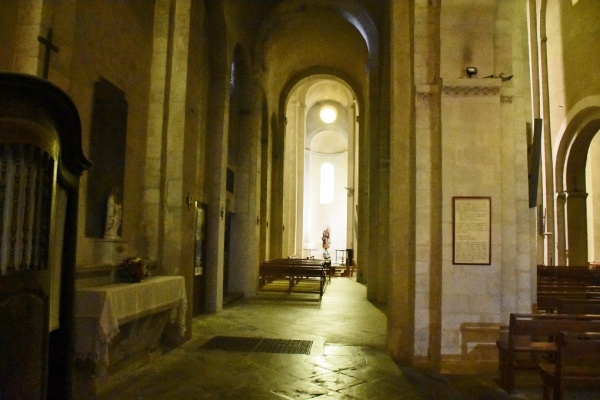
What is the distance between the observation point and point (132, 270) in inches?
240

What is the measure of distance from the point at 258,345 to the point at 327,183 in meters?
27.7

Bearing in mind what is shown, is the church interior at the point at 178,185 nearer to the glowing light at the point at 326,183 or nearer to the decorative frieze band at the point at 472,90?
the decorative frieze band at the point at 472,90

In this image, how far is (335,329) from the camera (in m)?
8.85

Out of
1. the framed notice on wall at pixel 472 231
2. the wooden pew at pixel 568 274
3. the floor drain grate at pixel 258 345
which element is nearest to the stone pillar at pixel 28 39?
the floor drain grate at pixel 258 345

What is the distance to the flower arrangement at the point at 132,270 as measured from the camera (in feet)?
19.9

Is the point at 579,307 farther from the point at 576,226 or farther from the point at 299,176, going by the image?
the point at 299,176

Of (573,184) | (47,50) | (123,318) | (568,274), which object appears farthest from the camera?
(573,184)

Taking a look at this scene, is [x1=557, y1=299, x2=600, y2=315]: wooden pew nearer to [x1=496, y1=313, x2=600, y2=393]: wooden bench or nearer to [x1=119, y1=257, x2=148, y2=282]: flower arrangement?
[x1=496, y1=313, x2=600, y2=393]: wooden bench

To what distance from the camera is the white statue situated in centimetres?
618

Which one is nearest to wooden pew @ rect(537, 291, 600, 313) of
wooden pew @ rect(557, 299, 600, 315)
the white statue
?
wooden pew @ rect(557, 299, 600, 315)

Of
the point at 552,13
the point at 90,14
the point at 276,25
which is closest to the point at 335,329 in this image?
the point at 90,14

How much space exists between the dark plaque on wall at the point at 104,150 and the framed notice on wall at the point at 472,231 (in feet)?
15.6

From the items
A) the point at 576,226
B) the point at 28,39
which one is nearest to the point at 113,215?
the point at 28,39

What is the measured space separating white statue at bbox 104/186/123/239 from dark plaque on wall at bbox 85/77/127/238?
8cm
